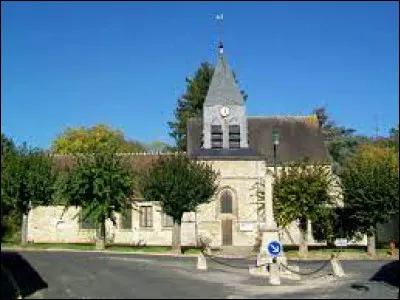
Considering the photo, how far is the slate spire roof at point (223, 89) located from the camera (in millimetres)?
50400

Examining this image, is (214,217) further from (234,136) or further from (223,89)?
(223,89)

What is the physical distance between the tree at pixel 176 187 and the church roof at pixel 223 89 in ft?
35.9

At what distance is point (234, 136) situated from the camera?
49969 millimetres

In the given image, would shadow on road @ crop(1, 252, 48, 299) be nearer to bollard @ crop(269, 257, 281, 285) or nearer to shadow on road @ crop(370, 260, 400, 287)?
bollard @ crop(269, 257, 281, 285)

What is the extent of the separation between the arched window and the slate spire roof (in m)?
7.74

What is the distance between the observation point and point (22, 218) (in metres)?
40.6

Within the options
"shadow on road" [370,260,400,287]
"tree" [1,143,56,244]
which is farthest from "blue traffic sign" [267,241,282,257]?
"tree" [1,143,56,244]

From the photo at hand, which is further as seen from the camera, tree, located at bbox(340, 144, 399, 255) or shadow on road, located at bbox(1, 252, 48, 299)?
tree, located at bbox(340, 144, 399, 255)

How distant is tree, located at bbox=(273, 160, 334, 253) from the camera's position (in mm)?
37125

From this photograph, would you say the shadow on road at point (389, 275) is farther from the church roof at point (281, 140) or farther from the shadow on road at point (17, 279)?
the church roof at point (281, 140)

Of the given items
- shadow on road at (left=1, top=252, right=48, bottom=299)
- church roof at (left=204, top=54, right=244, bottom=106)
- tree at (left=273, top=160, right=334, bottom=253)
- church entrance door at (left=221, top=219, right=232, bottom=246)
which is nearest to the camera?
shadow on road at (left=1, top=252, right=48, bottom=299)

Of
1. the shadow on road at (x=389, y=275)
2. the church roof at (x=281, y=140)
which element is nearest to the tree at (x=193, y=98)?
the church roof at (x=281, y=140)

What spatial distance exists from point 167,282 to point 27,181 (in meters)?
21.6

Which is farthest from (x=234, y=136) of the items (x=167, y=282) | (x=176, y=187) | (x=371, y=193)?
(x=167, y=282)
